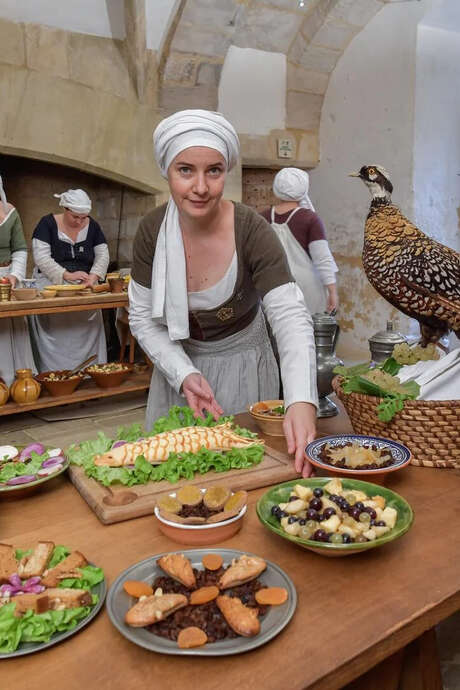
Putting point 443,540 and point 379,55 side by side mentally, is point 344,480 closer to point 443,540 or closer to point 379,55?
point 443,540

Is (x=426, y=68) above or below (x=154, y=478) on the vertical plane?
above

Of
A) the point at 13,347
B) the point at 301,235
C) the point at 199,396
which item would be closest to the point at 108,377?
the point at 13,347

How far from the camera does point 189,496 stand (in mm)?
1184

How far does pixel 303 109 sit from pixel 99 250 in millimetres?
3031

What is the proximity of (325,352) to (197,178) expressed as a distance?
690 mm

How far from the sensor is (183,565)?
95 cm

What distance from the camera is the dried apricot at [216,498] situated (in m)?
1.16

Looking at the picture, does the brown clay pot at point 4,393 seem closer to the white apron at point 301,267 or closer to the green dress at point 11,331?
the green dress at point 11,331

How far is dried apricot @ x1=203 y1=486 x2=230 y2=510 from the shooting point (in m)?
1.16

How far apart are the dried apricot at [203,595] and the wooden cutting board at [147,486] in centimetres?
37

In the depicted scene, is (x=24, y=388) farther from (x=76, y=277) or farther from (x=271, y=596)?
(x=271, y=596)

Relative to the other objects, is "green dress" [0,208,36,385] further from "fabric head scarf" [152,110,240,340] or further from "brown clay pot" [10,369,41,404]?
"fabric head scarf" [152,110,240,340]

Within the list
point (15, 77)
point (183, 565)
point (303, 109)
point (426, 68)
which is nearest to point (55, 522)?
point (183, 565)

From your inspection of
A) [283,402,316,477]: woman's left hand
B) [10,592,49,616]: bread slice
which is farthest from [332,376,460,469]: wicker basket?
[10,592,49,616]: bread slice
